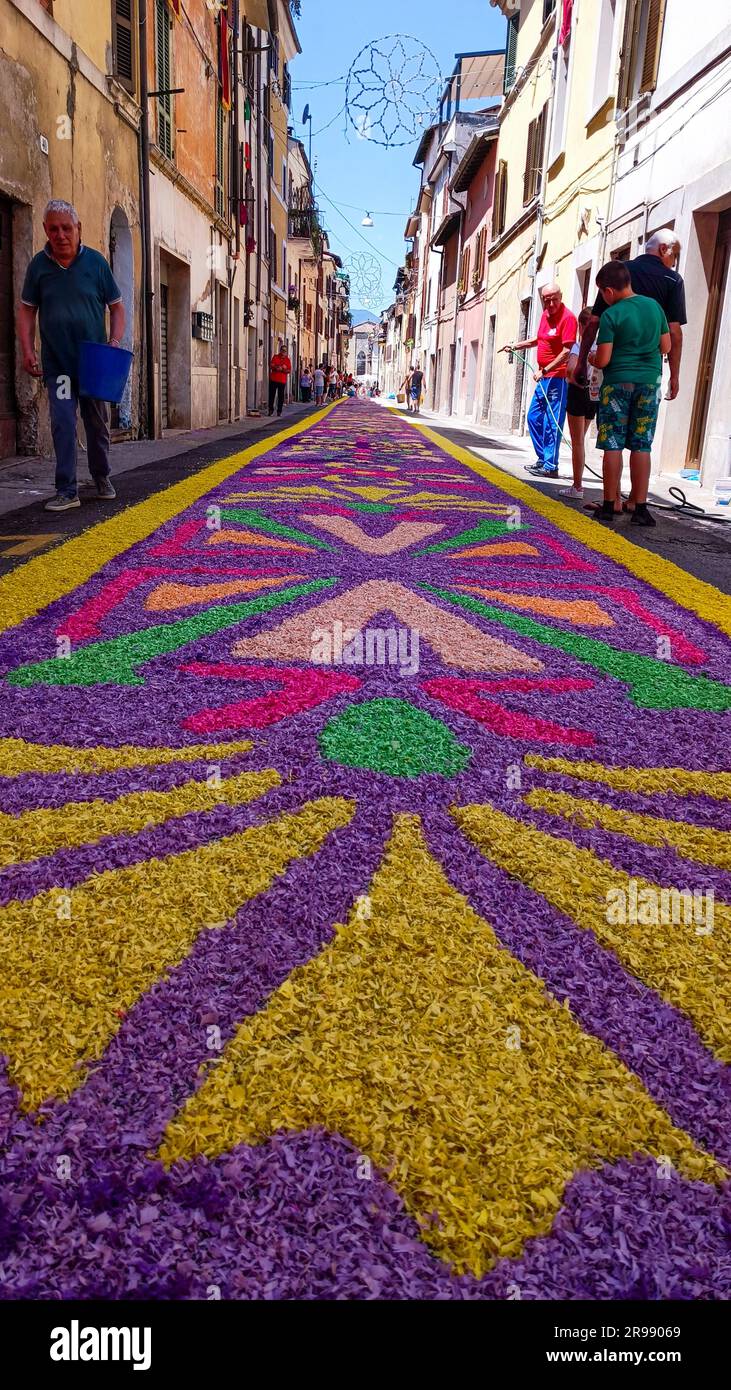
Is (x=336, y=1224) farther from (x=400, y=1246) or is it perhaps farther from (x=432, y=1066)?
(x=432, y=1066)

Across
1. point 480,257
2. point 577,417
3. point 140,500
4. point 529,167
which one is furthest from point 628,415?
point 480,257

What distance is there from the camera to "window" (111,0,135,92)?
36.0 ft

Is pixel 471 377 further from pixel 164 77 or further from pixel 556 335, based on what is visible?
pixel 556 335

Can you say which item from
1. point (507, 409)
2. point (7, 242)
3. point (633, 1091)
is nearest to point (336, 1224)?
point (633, 1091)

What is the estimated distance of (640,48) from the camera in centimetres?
1091

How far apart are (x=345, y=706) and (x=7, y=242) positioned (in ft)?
23.9

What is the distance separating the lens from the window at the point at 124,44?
10969 millimetres

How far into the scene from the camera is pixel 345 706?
232 cm

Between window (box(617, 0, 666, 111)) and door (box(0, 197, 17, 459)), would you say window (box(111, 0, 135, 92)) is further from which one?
window (box(617, 0, 666, 111))

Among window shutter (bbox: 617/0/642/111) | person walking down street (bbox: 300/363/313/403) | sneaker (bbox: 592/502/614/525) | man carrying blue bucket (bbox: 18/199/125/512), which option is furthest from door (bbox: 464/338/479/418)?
man carrying blue bucket (bbox: 18/199/125/512)

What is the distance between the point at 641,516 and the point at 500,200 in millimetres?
18774

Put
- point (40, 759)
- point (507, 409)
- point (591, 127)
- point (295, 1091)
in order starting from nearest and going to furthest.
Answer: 1. point (295, 1091)
2. point (40, 759)
3. point (591, 127)
4. point (507, 409)

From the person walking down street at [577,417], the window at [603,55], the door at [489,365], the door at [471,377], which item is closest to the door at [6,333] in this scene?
the person walking down street at [577,417]
